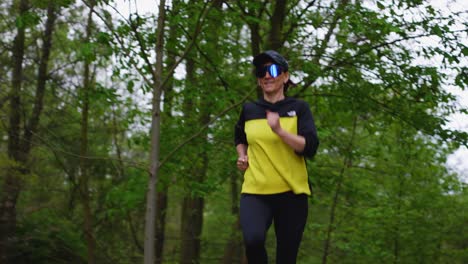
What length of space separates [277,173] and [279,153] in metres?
0.12

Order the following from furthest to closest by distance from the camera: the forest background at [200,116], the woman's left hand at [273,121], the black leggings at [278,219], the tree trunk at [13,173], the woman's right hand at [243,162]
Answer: the tree trunk at [13,173] → the forest background at [200,116] → the woman's right hand at [243,162] → the black leggings at [278,219] → the woman's left hand at [273,121]

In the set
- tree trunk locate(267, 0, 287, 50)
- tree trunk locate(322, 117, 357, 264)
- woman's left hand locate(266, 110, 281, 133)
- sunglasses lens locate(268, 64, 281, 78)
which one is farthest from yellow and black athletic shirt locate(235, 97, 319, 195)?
tree trunk locate(322, 117, 357, 264)

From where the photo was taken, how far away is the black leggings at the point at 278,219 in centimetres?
298

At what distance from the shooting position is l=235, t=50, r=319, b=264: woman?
3.01 m

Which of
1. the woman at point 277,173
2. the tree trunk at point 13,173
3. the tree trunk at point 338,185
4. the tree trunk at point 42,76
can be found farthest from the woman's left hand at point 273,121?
the tree trunk at point 42,76

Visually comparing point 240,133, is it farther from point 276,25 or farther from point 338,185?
point 338,185

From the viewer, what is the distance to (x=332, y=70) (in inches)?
320

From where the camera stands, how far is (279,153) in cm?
307

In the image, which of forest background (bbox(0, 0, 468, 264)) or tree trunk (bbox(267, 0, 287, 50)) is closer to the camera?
forest background (bbox(0, 0, 468, 264))

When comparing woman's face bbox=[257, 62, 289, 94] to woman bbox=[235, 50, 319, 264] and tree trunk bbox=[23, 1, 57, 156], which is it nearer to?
woman bbox=[235, 50, 319, 264]

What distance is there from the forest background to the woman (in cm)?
145

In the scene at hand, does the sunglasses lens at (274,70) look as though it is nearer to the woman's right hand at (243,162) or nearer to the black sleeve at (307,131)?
the black sleeve at (307,131)

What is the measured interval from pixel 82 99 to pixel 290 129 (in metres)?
6.16

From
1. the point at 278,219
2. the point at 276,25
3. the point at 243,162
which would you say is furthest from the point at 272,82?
the point at 276,25
